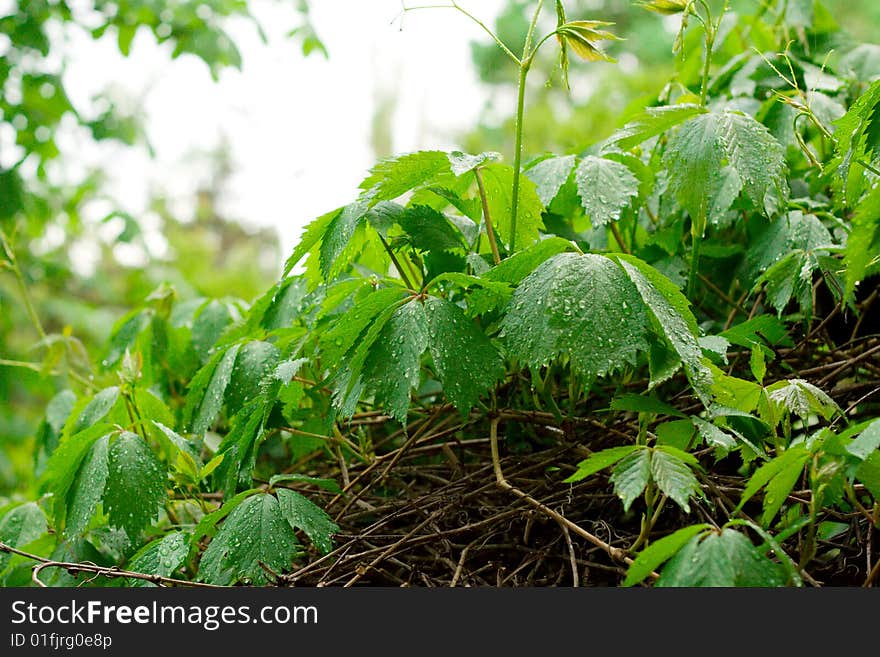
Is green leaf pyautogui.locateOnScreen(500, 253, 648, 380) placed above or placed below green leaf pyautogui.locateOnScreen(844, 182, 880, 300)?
below

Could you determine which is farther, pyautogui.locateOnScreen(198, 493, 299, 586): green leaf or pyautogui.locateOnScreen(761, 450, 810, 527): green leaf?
pyautogui.locateOnScreen(198, 493, 299, 586): green leaf

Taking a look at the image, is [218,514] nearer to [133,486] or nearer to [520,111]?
[133,486]

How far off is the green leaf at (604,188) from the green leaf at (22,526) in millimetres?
926

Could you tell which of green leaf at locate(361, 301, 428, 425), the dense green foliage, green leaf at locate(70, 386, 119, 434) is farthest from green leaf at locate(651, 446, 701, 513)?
green leaf at locate(70, 386, 119, 434)

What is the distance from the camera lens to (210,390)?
1022 millimetres

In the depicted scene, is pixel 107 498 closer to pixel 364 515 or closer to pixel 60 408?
pixel 364 515

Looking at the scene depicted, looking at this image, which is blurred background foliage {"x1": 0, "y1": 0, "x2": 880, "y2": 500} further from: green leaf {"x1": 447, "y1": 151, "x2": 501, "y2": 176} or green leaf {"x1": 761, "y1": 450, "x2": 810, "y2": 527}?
green leaf {"x1": 761, "y1": 450, "x2": 810, "y2": 527}

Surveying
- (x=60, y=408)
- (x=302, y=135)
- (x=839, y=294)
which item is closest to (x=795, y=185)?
(x=839, y=294)

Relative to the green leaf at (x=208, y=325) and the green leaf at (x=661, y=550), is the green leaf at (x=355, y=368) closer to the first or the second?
the green leaf at (x=661, y=550)

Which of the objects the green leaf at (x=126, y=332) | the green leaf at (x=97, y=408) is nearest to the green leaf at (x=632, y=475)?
the green leaf at (x=97, y=408)

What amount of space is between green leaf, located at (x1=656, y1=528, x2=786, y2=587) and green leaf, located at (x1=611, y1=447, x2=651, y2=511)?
61 mm

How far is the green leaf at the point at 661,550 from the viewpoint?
0.58 meters

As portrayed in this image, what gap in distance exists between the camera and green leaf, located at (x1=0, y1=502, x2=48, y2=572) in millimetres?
1074

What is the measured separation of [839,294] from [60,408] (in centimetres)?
141
